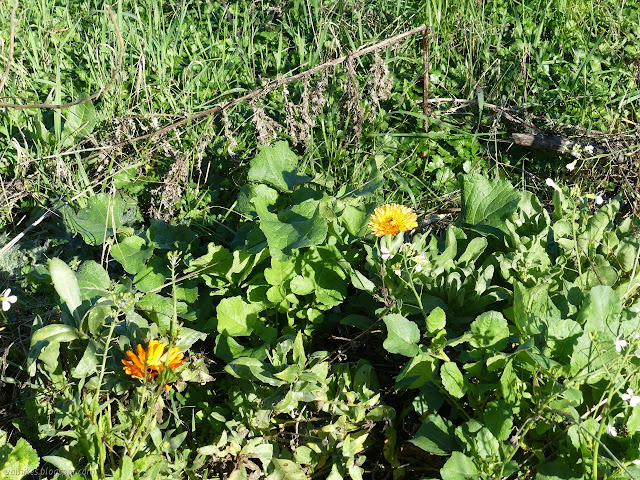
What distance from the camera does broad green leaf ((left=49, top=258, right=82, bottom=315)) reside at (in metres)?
2.25

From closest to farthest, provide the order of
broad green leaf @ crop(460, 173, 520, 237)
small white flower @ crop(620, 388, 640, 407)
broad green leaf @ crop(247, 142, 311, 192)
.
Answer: small white flower @ crop(620, 388, 640, 407), broad green leaf @ crop(460, 173, 520, 237), broad green leaf @ crop(247, 142, 311, 192)

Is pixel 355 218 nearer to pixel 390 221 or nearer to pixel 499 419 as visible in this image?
pixel 390 221

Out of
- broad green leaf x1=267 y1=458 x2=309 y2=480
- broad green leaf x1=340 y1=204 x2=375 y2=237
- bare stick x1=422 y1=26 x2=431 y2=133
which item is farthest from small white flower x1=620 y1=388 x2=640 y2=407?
bare stick x1=422 y1=26 x2=431 y2=133

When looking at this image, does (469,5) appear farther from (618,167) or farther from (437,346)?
(437,346)

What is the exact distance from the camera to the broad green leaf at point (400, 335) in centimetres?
206

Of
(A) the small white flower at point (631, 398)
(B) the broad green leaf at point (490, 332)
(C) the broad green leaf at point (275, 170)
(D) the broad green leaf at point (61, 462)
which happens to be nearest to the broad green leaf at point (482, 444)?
(B) the broad green leaf at point (490, 332)

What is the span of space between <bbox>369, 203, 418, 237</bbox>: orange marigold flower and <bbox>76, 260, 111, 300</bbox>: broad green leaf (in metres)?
0.94

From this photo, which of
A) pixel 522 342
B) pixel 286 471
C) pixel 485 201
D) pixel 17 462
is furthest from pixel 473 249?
pixel 17 462

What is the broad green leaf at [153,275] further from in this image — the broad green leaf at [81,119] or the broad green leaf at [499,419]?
the broad green leaf at [499,419]

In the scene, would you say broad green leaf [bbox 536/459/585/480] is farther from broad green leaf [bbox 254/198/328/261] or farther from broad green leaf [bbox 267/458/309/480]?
broad green leaf [bbox 254/198/328/261]

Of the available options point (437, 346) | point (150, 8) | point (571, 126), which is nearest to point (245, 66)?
point (150, 8)

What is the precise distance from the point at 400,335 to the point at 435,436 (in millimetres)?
305

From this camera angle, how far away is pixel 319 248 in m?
2.51

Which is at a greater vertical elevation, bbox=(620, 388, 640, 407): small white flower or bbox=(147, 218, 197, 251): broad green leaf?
bbox=(620, 388, 640, 407): small white flower
